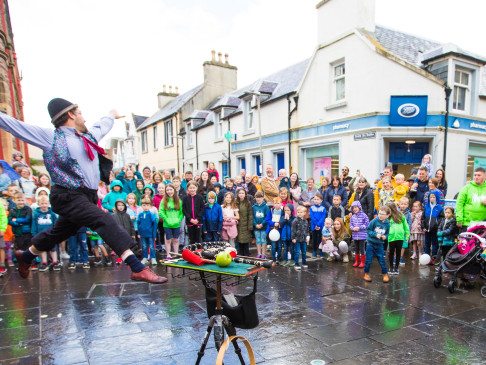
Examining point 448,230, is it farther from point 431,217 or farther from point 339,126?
point 339,126

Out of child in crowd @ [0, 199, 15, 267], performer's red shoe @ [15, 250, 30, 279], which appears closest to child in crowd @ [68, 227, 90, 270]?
child in crowd @ [0, 199, 15, 267]

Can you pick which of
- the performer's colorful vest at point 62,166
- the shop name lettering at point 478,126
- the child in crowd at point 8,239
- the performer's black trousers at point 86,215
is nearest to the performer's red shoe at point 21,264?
the performer's black trousers at point 86,215

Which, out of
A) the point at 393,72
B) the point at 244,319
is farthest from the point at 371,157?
the point at 244,319

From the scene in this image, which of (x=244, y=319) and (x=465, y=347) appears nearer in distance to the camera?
(x=244, y=319)

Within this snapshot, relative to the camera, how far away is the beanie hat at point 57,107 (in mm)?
2881

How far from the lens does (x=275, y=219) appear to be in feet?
24.5

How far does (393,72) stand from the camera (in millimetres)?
11477

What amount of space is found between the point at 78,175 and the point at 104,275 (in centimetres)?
420

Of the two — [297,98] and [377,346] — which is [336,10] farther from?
[377,346]

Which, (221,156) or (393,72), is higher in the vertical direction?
(393,72)

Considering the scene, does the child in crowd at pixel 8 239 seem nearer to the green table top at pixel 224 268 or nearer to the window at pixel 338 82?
the green table top at pixel 224 268

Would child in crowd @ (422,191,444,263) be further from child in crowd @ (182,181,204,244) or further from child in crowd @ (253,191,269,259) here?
child in crowd @ (182,181,204,244)

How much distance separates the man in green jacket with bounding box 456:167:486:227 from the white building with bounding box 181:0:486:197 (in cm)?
524

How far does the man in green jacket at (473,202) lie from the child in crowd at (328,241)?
258cm
